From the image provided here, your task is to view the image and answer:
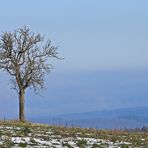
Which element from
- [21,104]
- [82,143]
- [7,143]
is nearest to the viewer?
[7,143]

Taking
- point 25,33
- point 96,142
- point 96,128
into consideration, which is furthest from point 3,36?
point 96,142

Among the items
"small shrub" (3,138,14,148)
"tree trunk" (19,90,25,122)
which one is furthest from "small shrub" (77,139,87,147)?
"tree trunk" (19,90,25,122)

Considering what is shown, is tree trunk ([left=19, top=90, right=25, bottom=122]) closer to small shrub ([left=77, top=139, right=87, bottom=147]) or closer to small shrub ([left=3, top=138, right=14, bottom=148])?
small shrub ([left=77, top=139, right=87, bottom=147])

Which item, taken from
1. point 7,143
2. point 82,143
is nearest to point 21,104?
point 82,143

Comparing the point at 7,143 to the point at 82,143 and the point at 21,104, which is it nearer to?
the point at 82,143

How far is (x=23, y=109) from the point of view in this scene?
58.1m

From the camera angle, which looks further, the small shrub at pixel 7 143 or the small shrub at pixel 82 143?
the small shrub at pixel 82 143

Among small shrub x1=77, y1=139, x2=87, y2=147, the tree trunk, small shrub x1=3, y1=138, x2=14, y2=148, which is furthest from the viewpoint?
the tree trunk

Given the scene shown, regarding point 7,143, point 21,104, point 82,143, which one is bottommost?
point 82,143

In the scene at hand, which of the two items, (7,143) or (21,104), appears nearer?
(7,143)

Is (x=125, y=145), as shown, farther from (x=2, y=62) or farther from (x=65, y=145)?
(x=2, y=62)

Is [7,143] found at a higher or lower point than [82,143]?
higher

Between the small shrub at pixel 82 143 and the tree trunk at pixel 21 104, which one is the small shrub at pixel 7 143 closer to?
the small shrub at pixel 82 143

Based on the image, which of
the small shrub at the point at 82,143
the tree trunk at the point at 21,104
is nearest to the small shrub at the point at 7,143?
the small shrub at the point at 82,143
